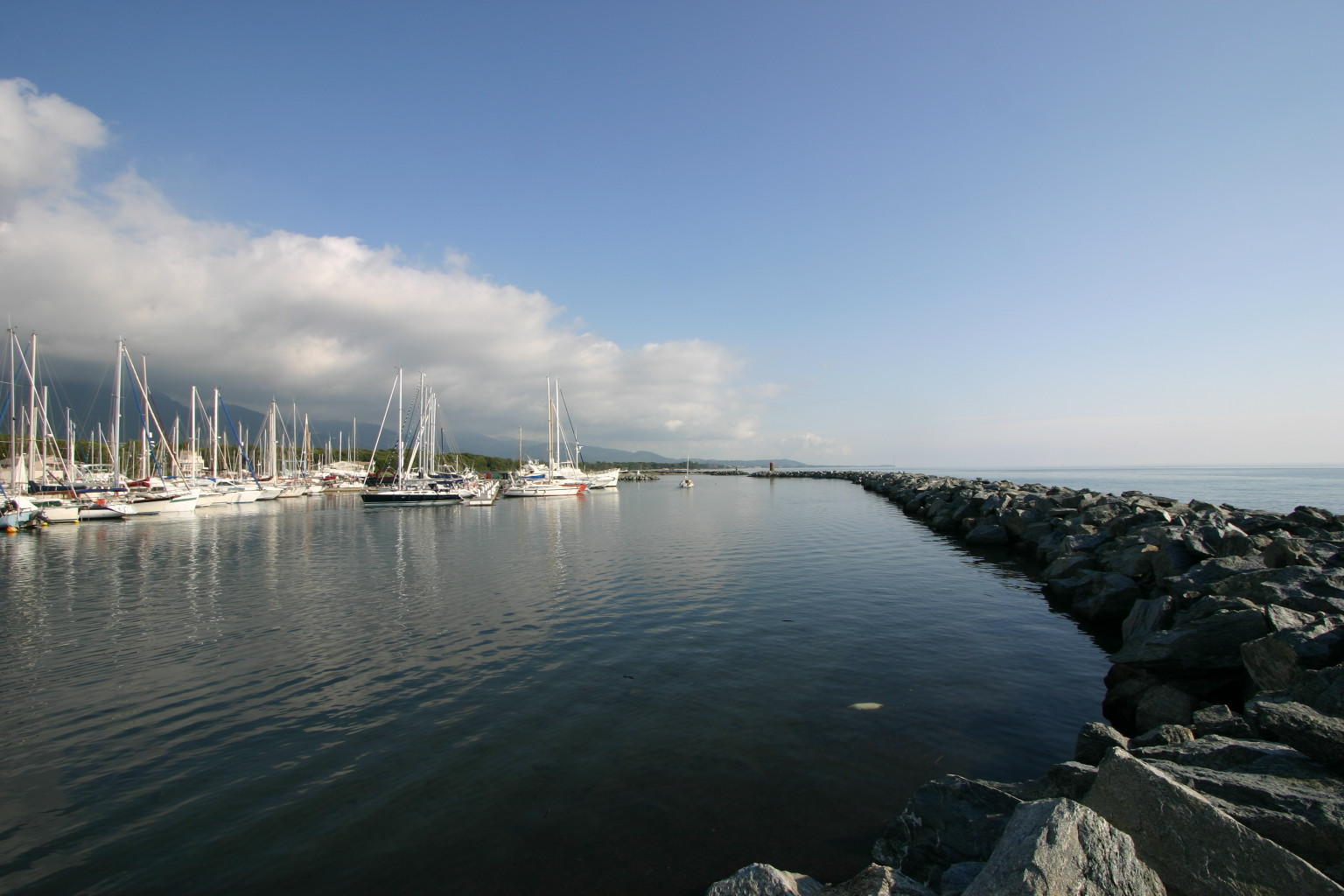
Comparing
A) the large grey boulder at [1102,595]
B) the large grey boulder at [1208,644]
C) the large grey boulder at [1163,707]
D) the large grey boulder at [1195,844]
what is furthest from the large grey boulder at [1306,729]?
the large grey boulder at [1102,595]

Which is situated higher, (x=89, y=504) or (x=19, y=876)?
(x=89, y=504)

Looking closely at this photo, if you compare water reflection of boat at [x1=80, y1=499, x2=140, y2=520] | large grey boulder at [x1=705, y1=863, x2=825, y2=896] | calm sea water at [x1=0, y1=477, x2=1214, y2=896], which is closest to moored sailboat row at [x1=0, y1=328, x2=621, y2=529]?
water reflection of boat at [x1=80, y1=499, x2=140, y2=520]

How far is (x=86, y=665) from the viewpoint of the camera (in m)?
13.7

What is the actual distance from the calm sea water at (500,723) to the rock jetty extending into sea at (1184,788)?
1173 millimetres

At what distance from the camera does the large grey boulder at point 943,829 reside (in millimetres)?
5988

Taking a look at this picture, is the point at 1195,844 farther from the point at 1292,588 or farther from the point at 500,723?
the point at 1292,588

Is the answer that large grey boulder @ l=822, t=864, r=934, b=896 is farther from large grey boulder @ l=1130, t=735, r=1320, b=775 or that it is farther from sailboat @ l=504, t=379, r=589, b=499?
sailboat @ l=504, t=379, r=589, b=499

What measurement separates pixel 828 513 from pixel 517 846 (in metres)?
50.3

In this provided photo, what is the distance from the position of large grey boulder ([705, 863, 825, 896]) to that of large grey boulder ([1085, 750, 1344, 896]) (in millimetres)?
2615

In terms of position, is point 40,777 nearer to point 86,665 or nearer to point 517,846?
point 86,665

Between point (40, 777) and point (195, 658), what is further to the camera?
point (195, 658)

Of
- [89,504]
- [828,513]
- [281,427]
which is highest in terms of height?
[281,427]

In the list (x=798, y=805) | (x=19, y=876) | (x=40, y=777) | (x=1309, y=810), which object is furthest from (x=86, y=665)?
(x=1309, y=810)

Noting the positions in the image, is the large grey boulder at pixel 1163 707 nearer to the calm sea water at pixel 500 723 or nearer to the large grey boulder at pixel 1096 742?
the calm sea water at pixel 500 723
